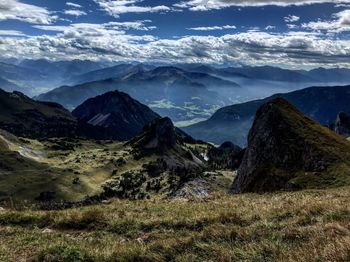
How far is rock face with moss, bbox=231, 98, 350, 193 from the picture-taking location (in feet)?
152

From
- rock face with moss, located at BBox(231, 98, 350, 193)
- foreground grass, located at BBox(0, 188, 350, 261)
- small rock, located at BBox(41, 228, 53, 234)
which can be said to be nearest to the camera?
foreground grass, located at BBox(0, 188, 350, 261)

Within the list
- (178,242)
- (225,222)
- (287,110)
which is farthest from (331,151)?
(178,242)

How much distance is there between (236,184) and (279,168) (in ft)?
36.3

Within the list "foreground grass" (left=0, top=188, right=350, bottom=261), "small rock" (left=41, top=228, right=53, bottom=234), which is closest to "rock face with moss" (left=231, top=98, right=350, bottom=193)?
"foreground grass" (left=0, top=188, right=350, bottom=261)

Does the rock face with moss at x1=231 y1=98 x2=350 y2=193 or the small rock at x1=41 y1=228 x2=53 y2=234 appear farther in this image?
the rock face with moss at x1=231 y1=98 x2=350 y2=193

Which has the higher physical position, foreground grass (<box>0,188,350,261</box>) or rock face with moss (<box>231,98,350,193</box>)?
foreground grass (<box>0,188,350,261</box>)

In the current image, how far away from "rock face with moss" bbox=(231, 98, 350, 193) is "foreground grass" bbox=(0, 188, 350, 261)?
27941 millimetres

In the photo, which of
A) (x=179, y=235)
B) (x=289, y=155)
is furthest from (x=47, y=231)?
(x=289, y=155)

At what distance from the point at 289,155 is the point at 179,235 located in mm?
42352

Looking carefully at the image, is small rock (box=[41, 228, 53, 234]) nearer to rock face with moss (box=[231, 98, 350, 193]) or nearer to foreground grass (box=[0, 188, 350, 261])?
foreground grass (box=[0, 188, 350, 261])

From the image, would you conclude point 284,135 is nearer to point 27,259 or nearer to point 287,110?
point 287,110

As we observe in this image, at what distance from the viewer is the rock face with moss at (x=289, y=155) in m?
46.3

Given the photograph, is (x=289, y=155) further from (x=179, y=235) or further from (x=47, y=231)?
(x=47, y=231)

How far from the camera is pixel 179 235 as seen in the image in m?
15.1
